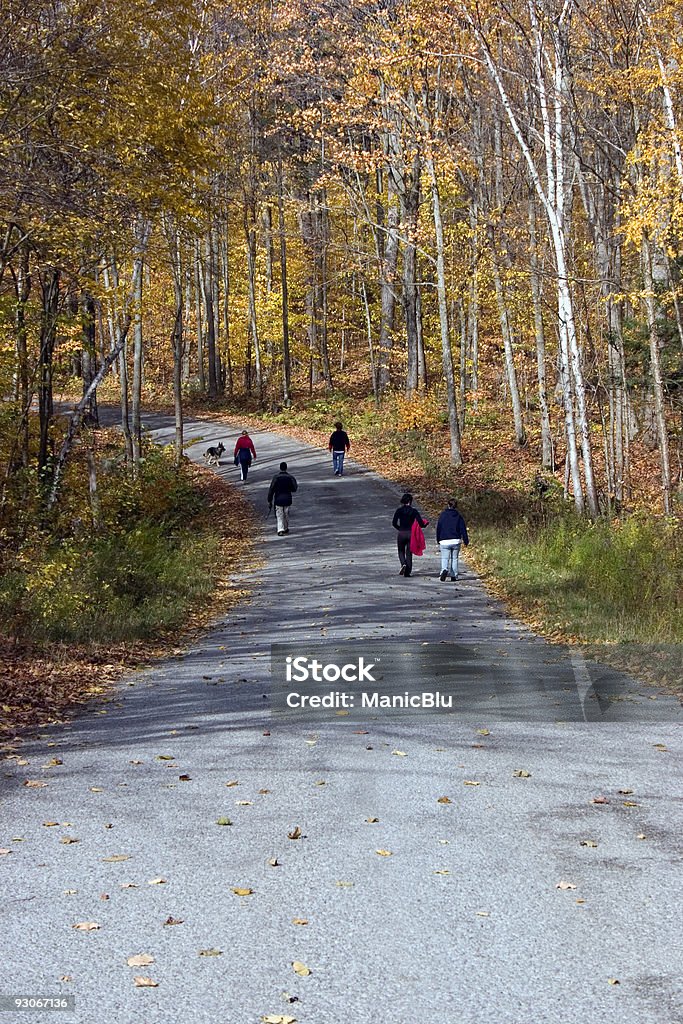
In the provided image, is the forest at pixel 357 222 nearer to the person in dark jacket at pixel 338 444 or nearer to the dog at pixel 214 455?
the person in dark jacket at pixel 338 444

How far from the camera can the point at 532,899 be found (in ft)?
19.2

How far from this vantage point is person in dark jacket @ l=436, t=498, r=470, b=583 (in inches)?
785

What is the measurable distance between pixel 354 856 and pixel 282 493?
19.0 meters

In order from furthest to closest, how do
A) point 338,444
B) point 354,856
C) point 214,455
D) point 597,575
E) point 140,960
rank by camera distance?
point 214,455, point 338,444, point 597,575, point 354,856, point 140,960

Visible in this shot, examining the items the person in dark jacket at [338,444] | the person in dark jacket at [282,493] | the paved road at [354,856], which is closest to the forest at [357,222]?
the person in dark jacket at [338,444]

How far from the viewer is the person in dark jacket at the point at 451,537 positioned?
65.4 feet

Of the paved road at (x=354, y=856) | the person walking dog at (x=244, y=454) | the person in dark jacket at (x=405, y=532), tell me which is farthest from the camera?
the person walking dog at (x=244, y=454)

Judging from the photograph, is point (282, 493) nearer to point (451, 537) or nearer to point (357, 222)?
point (451, 537)

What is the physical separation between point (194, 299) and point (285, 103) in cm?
1682

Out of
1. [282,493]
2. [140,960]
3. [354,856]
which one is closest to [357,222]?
[282,493]

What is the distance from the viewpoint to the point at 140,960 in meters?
5.05

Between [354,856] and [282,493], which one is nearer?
[354,856]

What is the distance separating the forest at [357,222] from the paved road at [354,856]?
846 centimetres

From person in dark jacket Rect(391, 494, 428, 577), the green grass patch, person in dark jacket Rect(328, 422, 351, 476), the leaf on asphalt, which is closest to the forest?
the green grass patch
